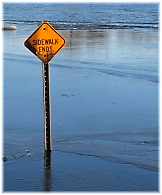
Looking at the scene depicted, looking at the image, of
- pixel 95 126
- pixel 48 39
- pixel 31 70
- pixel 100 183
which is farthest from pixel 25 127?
pixel 31 70

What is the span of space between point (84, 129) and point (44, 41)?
2.09m

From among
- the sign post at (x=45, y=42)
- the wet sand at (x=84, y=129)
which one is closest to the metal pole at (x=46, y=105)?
the sign post at (x=45, y=42)

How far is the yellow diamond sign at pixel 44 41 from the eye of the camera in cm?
645

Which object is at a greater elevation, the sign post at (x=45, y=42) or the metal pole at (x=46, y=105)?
the sign post at (x=45, y=42)

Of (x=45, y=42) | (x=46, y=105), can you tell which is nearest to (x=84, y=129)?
(x=46, y=105)

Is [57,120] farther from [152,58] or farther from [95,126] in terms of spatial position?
[152,58]

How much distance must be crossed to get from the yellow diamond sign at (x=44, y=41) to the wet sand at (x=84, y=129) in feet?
4.86

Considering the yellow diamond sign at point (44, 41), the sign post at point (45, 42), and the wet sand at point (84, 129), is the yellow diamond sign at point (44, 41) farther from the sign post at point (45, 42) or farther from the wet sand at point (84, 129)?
the wet sand at point (84, 129)

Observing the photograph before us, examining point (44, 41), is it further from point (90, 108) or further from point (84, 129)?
point (90, 108)

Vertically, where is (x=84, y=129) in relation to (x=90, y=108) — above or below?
below

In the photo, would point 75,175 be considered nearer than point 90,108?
Yes

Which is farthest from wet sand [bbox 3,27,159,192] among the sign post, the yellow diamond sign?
the yellow diamond sign

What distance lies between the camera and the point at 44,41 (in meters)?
6.51

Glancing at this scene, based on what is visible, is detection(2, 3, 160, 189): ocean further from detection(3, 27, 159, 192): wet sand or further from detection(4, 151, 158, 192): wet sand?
detection(4, 151, 158, 192): wet sand
